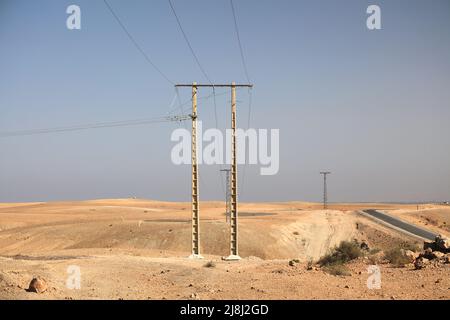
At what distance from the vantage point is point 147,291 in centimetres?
1805

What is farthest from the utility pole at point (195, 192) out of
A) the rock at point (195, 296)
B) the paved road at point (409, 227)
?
the paved road at point (409, 227)

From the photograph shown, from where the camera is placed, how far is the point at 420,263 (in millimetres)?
22562

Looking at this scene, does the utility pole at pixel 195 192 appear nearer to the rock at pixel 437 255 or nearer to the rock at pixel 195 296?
the rock at pixel 437 255

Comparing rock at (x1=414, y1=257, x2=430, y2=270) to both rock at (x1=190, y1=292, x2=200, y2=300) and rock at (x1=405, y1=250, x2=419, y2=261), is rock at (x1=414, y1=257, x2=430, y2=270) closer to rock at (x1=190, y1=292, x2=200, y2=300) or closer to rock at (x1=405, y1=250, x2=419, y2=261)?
rock at (x1=405, y1=250, x2=419, y2=261)

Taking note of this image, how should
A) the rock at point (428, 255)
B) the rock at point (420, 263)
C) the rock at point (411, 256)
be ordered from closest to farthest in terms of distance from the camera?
the rock at point (420, 263) → the rock at point (428, 255) → the rock at point (411, 256)

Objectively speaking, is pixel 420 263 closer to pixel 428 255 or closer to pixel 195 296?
pixel 428 255

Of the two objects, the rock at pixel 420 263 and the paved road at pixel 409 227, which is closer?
the rock at pixel 420 263

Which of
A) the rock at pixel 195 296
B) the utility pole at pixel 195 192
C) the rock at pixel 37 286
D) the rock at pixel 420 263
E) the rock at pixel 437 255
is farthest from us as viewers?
the utility pole at pixel 195 192

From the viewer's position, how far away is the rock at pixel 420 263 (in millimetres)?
22312

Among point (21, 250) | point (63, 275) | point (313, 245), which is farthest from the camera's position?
point (313, 245)

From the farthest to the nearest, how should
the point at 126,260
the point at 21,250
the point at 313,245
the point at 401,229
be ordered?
the point at 401,229 < the point at 313,245 < the point at 21,250 < the point at 126,260
